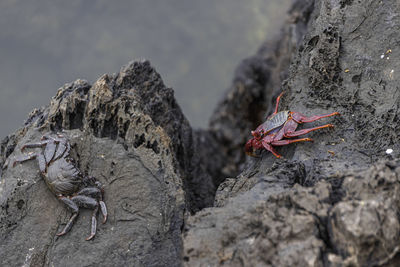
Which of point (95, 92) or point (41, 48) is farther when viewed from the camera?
point (41, 48)

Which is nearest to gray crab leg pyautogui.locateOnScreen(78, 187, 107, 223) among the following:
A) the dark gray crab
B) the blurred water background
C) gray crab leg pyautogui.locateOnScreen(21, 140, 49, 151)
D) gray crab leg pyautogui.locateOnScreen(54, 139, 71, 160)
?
the dark gray crab

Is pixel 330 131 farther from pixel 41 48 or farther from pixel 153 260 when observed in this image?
pixel 41 48

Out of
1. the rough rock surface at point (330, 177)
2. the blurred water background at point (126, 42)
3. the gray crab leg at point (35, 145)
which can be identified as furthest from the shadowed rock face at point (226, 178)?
the blurred water background at point (126, 42)

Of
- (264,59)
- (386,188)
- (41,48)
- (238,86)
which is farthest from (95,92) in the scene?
(41,48)

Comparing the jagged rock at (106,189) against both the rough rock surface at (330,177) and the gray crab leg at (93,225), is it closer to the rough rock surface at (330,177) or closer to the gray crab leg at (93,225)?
the gray crab leg at (93,225)

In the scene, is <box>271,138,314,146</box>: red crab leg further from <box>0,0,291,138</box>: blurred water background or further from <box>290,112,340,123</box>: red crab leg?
<box>0,0,291,138</box>: blurred water background

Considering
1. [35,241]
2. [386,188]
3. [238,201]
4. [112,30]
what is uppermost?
[112,30]

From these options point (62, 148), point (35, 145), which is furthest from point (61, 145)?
point (35, 145)

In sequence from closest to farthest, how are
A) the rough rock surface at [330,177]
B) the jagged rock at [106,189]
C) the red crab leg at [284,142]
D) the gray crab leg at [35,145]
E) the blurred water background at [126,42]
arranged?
the rough rock surface at [330,177]
the jagged rock at [106,189]
the red crab leg at [284,142]
the gray crab leg at [35,145]
the blurred water background at [126,42]
